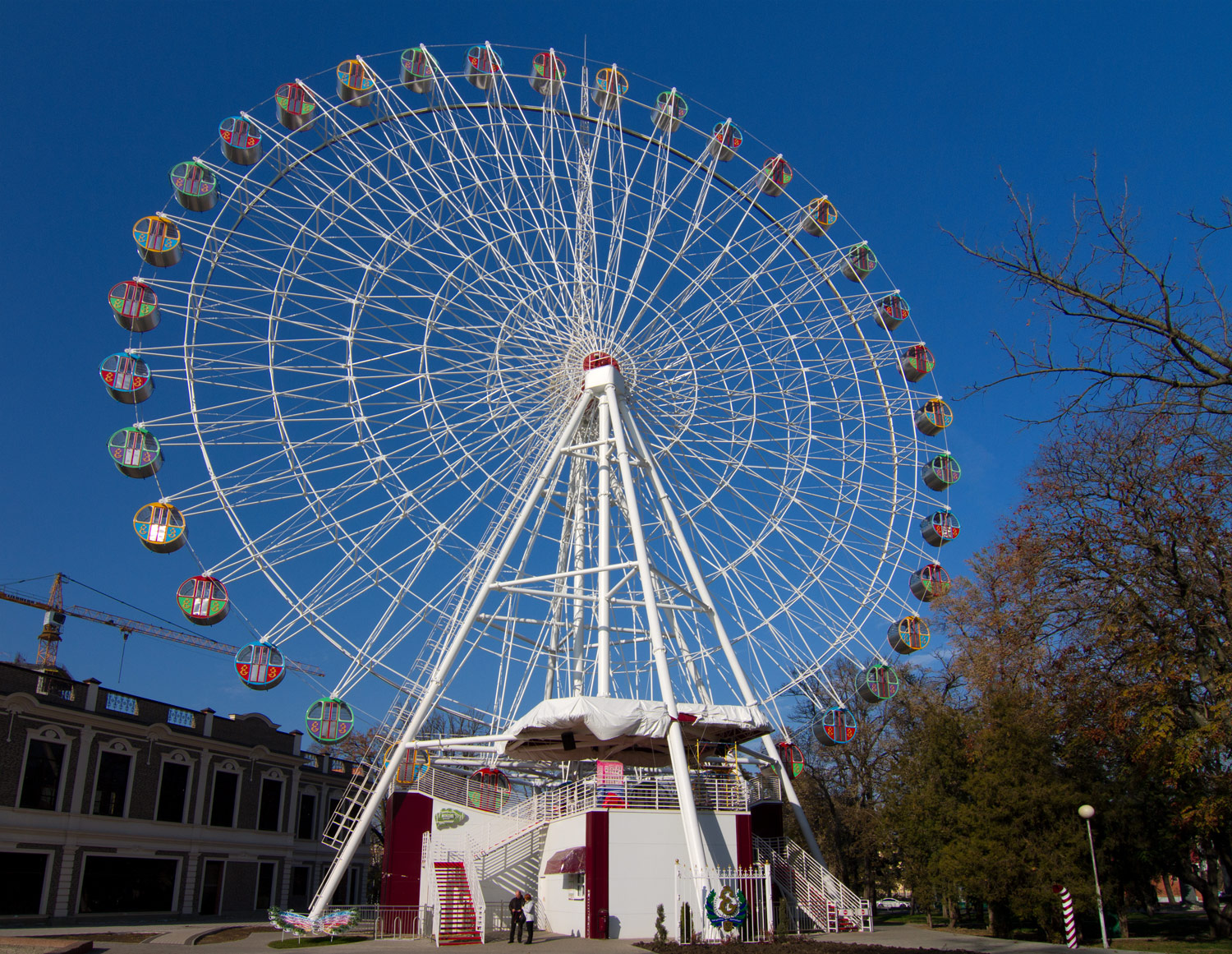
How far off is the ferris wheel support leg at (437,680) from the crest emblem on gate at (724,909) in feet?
11.7

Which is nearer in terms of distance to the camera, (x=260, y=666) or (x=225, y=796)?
(x=260, y=666)

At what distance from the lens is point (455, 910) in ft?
78.1

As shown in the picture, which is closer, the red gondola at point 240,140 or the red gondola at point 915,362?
the red gondola at point 240,140

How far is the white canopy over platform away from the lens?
2378 cm

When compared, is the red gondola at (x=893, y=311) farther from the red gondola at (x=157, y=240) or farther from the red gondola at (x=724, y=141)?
the red gondola at (x=157, y=240)

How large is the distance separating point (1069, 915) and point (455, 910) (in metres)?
16.9

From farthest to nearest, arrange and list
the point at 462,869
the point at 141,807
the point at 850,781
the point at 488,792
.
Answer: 1. the point at 850,781
2. the point at 141,807
3. the point at 488,792
4. the point at 462,869

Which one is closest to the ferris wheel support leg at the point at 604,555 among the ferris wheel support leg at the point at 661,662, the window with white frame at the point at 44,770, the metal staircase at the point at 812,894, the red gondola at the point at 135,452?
the ferris wheel support leg at the point at 661,662

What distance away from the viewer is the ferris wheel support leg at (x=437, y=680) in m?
24.2

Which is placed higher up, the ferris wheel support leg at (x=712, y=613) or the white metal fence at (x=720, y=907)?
the ferris wheel support leg at (x=712, y=613)

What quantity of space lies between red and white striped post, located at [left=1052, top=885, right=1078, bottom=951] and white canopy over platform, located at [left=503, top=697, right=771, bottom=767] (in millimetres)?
9390

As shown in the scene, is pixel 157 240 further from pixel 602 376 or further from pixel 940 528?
pixel 940 528

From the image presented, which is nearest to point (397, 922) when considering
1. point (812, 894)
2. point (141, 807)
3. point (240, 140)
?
point (812, 894)

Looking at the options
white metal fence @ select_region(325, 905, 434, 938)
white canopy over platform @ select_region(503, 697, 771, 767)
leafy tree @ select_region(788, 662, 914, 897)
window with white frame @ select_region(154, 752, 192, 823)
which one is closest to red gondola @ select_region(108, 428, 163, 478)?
white canopy over platform @ select_region(503, 697, 771, 767)
